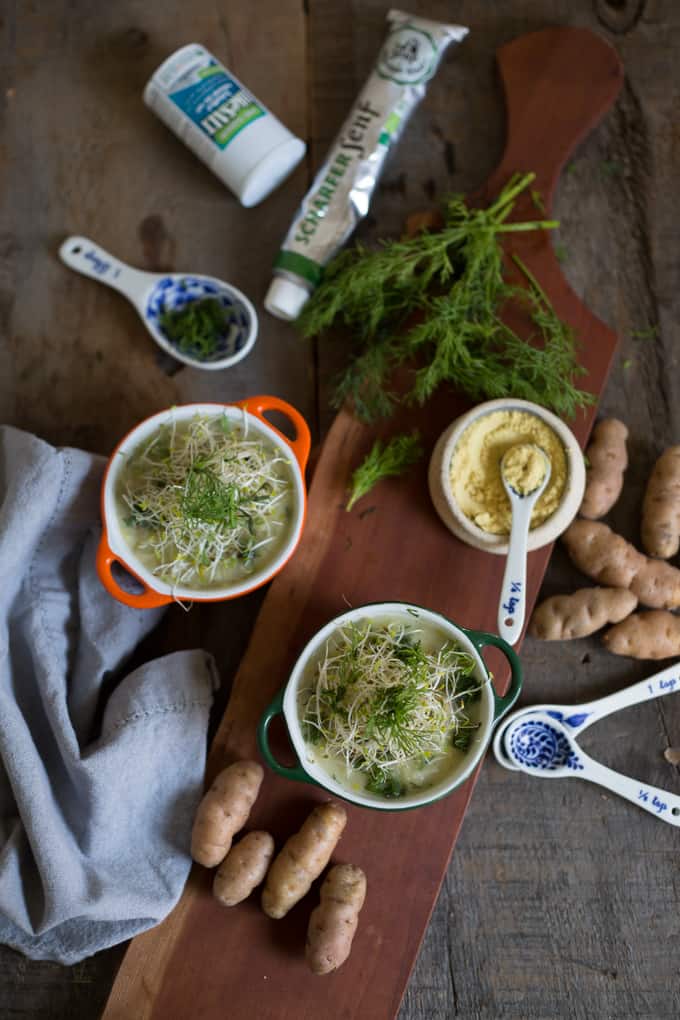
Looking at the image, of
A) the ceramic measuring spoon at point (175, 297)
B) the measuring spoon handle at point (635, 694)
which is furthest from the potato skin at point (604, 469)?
the ceramic measuring spoon at point (175, 297)

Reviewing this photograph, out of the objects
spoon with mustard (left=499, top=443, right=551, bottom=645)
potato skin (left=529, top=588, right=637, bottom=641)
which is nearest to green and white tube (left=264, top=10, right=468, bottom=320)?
spoon with mustard (left=499, top=443, right=551, bottom=645)

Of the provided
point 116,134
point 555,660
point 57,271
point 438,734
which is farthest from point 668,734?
point 116,134

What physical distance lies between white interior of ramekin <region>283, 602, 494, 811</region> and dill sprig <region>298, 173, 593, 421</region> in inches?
15.0

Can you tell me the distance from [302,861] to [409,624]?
1.37ft

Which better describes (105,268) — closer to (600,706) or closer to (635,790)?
(600,706)

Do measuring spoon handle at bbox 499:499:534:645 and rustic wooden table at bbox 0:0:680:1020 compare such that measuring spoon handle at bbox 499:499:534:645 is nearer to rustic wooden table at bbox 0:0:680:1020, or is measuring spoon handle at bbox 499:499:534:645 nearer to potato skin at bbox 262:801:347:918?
rustic wooden table at bbox 0:0:680:1020

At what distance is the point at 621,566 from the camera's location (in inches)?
60.4

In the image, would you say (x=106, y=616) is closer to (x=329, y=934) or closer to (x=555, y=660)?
(x=329, y=934)

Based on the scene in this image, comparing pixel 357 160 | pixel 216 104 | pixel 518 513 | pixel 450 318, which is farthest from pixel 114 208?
pixel 518 513

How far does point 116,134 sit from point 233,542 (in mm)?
936

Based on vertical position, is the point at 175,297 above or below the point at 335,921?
above

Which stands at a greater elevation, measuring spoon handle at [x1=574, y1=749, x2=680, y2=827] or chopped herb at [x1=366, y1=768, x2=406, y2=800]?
chopped herb at [x1=366, y1=768, x2=406, y2=800]

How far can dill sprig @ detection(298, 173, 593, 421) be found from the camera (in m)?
1.47

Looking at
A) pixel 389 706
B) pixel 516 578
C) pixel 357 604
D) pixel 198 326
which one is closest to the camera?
pixel 389 706
